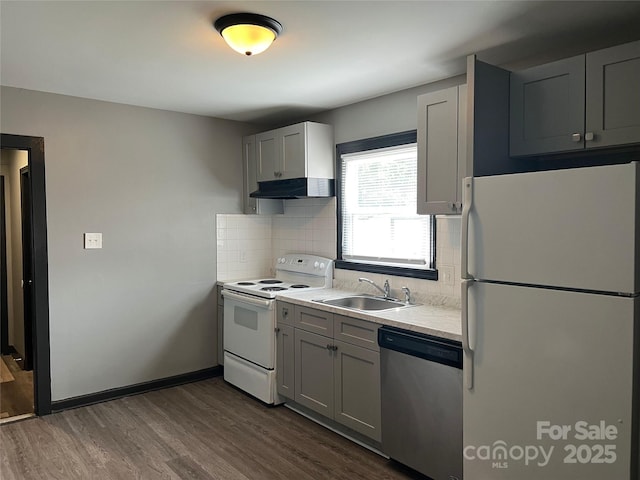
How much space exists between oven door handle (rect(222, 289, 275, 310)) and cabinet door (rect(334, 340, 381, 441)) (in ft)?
2.48

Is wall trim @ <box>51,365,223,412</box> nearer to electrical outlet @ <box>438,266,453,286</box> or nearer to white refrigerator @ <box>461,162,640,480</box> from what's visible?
electrical outlet @ <box>438,266,453,286</box>

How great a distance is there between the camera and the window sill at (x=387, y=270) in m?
3.42

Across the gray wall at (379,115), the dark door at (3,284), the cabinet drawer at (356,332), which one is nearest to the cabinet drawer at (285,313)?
the cabinet drawer at (356,332)

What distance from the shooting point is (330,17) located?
2279 millimetres

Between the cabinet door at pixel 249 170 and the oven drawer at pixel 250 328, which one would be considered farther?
the cabinet door at pixel 249 170

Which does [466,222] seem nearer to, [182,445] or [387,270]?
[387,270]

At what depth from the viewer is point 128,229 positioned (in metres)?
4.03

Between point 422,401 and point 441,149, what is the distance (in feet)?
4.77

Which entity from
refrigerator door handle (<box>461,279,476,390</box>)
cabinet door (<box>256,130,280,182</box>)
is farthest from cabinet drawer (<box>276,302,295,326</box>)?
refrigerator door handle (<box>461,279,476,390</box>)

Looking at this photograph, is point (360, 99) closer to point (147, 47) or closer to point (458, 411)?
point (147, 47)

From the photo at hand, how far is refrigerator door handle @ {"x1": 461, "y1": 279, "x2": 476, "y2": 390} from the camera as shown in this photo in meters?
2.28

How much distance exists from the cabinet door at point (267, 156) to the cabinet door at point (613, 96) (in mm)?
2552

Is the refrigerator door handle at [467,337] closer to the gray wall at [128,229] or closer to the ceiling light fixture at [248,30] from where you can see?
the ceiling light fixture at [248,30]

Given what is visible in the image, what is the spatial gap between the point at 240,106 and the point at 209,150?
2.00 ft
